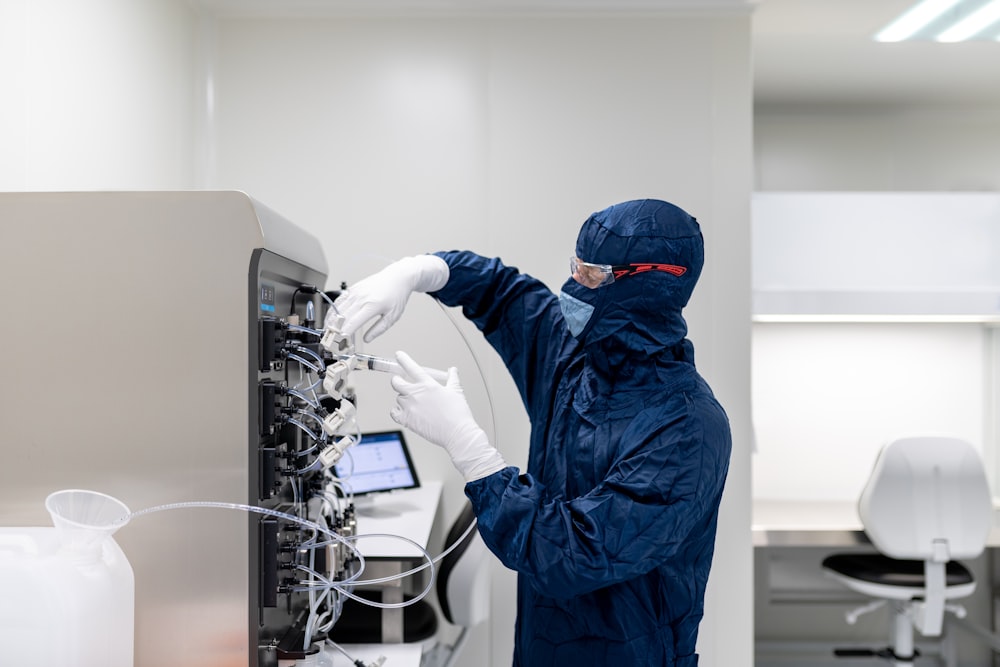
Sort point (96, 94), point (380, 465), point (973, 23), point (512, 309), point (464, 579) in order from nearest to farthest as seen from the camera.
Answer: point (512, 309) → point (96, 94) → point (464, 579) → point (380, 465) → point (973, 23)

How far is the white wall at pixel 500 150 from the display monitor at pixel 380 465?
0.10 meters

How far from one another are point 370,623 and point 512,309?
889mm

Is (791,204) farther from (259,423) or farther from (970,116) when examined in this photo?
(259,423)

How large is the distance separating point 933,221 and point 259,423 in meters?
2.81

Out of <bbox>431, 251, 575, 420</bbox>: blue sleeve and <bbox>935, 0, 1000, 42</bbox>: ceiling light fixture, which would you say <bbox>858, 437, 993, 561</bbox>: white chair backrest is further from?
<bbox>431, 251, 575, 420</bbox>: blue sleeve

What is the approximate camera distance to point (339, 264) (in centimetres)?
266

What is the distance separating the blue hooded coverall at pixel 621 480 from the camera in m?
1.20

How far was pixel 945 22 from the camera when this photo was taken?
2629 mm

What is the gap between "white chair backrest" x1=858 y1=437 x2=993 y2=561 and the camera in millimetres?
2771

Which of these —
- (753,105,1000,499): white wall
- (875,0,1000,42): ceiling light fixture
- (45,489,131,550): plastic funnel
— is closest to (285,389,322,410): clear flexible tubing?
(45,489,131,550): plastic funnel

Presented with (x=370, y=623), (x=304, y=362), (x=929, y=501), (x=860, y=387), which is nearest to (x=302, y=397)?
(x=304, y=362)

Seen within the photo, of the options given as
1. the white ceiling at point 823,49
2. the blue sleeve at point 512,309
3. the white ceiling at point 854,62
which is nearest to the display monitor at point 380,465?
the blue sleeve at point 512,309

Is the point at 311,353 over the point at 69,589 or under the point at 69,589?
over

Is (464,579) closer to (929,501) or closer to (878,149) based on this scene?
(929,501)
